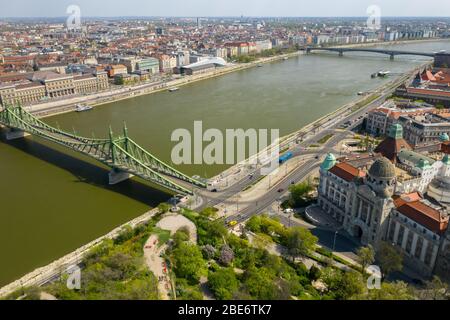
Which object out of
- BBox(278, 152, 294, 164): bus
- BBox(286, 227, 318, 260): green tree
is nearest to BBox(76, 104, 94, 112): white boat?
BBox(278, 152, 294, 164): bus

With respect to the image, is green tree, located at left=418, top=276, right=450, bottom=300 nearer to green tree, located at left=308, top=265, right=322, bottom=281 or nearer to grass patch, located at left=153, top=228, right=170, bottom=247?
green tree, located at left=308, top=265, right=322, bottom=281

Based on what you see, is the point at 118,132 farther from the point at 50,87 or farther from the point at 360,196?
the point at 360,196

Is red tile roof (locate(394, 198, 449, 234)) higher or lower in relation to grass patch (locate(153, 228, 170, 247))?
higher

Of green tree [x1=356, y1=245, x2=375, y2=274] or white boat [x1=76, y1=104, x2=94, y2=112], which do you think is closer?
green tree [x1=356, y1=245, x2=375, y2=274]

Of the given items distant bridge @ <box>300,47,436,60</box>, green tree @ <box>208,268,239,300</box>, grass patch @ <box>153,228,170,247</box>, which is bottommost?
grass patch @ <box>153,228,170,247</box>

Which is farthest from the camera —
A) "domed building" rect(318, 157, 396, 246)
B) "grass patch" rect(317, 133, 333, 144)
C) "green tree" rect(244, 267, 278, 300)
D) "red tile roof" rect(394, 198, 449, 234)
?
"grass patch" rect(317, 133, 333, 144)

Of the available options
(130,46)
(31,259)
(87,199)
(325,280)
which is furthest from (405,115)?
(130,46)

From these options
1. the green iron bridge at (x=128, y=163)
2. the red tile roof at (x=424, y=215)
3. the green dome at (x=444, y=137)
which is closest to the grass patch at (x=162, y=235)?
the green iron bridge at (x=128, y=163)
